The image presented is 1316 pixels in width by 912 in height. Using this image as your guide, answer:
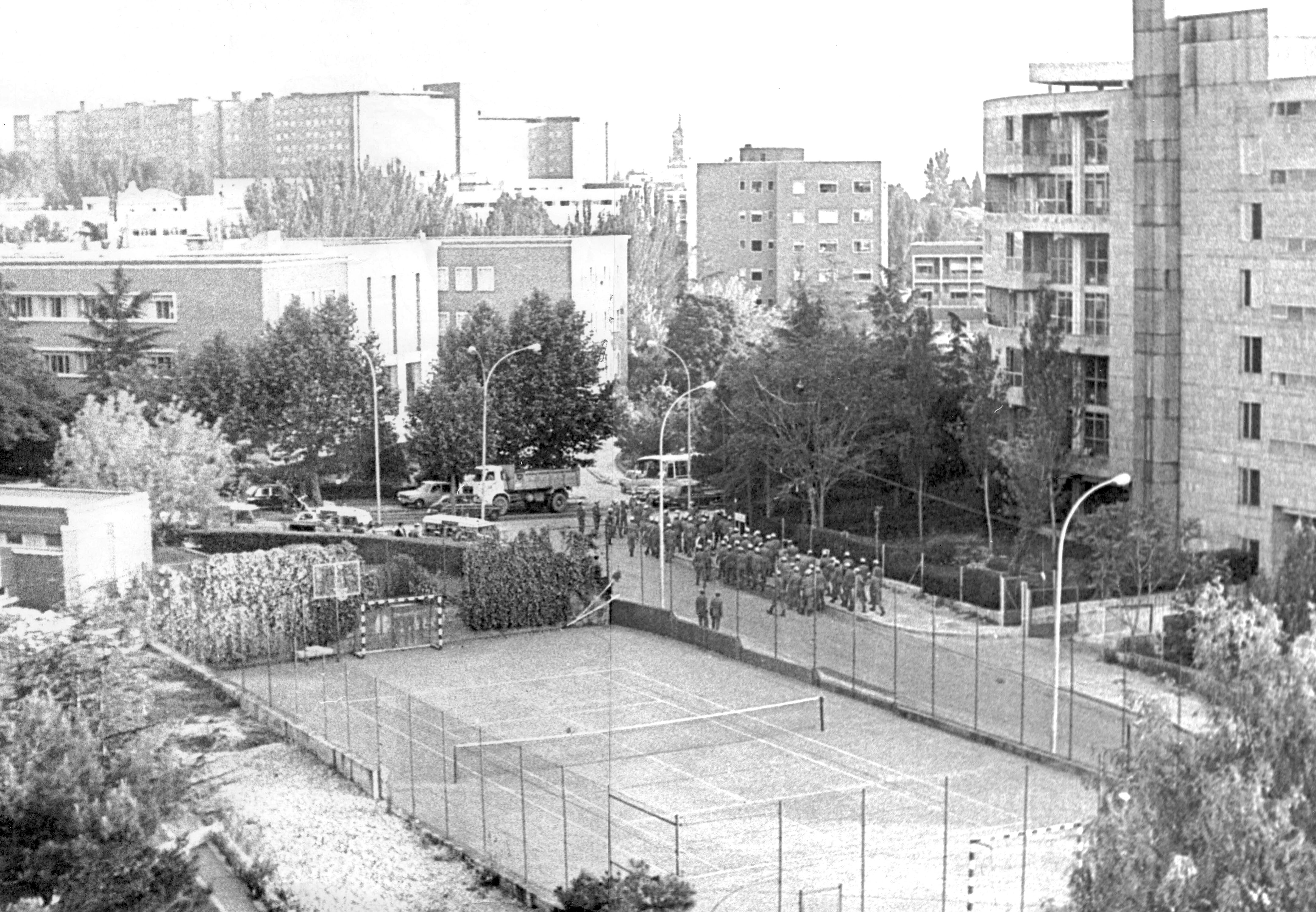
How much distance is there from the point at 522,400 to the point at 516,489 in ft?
8.86

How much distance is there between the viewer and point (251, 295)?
53.1 metres

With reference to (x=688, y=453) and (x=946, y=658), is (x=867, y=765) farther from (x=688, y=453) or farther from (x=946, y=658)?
(x=688, y=453)

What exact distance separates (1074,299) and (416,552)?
13.8 metres

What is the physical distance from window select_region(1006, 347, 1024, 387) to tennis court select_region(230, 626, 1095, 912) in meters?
13.1

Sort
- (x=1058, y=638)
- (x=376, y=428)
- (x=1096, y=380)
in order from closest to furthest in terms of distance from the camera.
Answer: (x=1058, y=638) → (x=1096, y=380) → (x=376, y=428)

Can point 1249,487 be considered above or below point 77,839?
above

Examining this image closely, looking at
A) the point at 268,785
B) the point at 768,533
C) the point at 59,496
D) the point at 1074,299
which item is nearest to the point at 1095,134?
the point at 1074,299

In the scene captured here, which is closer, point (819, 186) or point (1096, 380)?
point (1096, 380)

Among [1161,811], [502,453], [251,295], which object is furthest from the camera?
[251,295]

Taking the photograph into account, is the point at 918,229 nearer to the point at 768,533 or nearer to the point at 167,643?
the point at 768,533

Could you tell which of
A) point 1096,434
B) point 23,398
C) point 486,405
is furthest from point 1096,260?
point 23,398

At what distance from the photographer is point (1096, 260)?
142ft

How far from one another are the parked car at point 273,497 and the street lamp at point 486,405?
406cm

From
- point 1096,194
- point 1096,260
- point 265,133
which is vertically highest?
point 265,133
